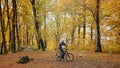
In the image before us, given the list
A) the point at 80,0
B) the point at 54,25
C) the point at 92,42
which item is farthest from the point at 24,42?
the point at 80,0

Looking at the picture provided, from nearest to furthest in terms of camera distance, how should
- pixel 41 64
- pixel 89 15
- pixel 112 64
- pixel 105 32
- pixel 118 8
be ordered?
pixel 112 64, pixel 41 64, pixel 118 8, pixel 105 32, pixel 89 15

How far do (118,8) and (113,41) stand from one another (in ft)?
31.0

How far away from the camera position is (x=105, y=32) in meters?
29.9

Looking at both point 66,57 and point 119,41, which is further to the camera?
point 119,41

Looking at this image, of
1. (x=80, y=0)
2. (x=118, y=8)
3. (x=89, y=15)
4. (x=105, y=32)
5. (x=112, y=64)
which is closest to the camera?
(x=112, y=64)

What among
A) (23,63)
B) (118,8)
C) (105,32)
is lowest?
(23,63)

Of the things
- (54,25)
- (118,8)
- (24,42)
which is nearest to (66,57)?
(118,8)

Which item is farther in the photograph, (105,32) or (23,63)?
(105,32)

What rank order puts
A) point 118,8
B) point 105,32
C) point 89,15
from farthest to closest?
point 89,15, point 105,32, point 118,8

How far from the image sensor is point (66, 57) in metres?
19.4

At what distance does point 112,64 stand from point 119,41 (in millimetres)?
13908

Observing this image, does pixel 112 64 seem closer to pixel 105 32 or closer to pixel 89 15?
pixel 105 32

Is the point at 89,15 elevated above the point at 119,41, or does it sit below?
above

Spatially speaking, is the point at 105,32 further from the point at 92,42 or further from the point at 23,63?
the point at 23,63
